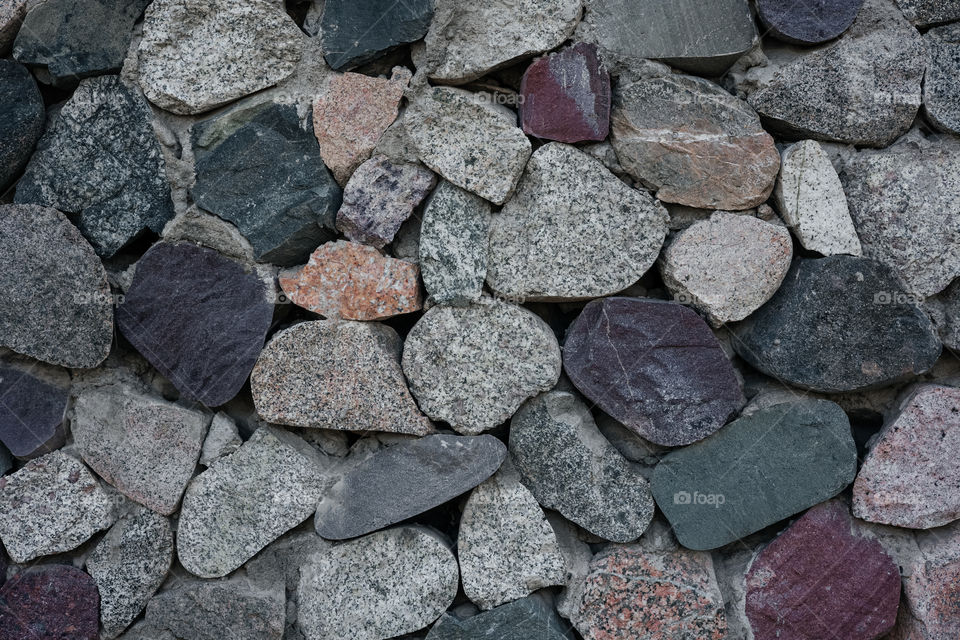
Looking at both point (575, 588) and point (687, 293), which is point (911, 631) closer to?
point (575, 588)

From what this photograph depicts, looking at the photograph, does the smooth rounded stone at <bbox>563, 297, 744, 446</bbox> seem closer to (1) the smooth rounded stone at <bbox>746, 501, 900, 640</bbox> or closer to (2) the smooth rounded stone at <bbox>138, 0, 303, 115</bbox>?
(1) the smooth rounded stone at <bbox>746, 501, 900, 640</bbox>

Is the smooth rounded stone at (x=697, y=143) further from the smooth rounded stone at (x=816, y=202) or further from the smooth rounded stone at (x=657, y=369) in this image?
the smooth rounded stone at (x=657, y=369)

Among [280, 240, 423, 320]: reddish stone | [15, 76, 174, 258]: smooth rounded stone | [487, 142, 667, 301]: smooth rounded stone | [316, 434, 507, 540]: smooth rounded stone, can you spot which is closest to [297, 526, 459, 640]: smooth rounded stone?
[316, 434, 507, 540]: smooth rounded stone

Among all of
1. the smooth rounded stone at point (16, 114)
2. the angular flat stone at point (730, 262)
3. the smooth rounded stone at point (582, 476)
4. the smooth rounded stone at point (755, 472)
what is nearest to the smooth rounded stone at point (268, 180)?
the smooth rounded stone at point (16, 114)

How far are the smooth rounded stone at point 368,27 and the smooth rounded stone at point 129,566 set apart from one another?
114 cm

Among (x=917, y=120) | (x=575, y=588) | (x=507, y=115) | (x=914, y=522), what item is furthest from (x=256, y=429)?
(x=917, y=120)

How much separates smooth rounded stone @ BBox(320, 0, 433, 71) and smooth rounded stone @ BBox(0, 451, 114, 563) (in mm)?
1127

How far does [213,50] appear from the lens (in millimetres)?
1557

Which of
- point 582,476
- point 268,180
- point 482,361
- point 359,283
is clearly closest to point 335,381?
point 359,283

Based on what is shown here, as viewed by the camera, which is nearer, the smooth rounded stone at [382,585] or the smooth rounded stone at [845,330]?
the smooth rounded stone at [845,330]

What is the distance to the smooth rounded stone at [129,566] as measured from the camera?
164 cm

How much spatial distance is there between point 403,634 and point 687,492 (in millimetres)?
714

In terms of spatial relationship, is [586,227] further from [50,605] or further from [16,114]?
[50,605]

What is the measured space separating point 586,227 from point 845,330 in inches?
22.9
